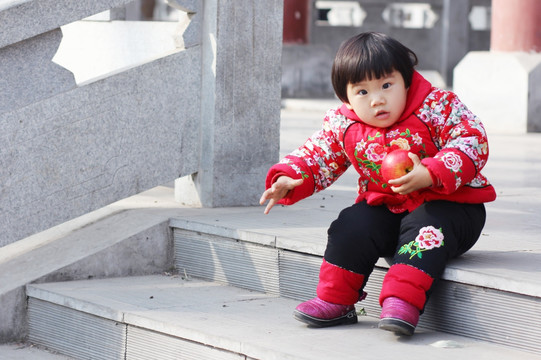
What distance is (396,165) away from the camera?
2.92 m

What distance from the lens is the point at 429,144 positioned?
3.10 meters

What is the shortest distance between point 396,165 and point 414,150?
20 centimetres

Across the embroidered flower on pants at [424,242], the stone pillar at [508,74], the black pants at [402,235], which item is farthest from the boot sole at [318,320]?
the stone pillar at [508,74]

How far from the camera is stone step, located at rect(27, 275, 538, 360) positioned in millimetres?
2799

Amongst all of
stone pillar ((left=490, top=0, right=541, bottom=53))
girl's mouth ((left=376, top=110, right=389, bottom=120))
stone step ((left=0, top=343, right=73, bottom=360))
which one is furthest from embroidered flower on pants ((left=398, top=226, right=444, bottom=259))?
stone pillar ((left=490, top=0, right=541, bottom=53))

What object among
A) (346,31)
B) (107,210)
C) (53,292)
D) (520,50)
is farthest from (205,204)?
(346,31)

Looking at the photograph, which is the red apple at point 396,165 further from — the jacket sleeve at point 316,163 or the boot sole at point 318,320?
the boot sole at point 318,320

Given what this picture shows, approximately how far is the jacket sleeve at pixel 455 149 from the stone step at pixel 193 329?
1.53 feet

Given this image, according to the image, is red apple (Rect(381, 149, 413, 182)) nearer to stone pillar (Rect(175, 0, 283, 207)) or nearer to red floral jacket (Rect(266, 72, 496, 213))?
red floral jacket (Rect(266, 72, 496, 213))

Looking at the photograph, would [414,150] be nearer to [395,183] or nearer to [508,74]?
[395,183]

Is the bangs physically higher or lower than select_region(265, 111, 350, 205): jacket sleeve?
higher

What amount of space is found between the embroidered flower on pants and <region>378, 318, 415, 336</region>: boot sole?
8.3 inches

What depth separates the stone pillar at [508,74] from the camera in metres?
8.38

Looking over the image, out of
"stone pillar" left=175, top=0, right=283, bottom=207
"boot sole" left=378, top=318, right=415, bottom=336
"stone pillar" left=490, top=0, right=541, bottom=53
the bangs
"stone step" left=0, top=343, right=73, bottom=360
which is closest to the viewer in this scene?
"boot sole" left=378, top=318, right=415, bottom=336
